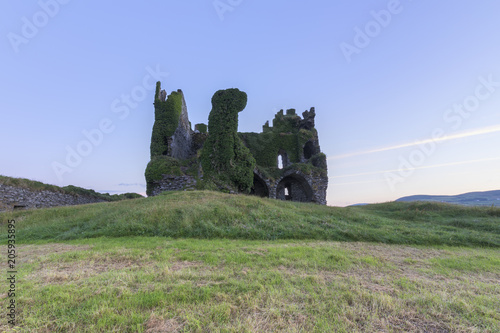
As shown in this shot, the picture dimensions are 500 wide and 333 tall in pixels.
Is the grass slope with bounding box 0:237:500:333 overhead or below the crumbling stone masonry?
below

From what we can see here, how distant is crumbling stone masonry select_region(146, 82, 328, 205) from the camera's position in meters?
20.1

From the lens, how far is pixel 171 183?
2020cm

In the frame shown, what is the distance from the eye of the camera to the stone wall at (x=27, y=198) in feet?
51.1

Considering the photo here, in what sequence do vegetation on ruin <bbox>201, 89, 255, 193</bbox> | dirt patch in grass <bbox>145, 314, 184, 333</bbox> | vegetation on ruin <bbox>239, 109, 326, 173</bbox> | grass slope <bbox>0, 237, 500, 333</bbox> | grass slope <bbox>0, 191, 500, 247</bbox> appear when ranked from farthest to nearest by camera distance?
vegetation on ruin <bbox>239, 109, 326, 173</bbox>, vegetation on ruin <bbox>201, 89, 255, 193</bbox>, grass slope <bbox>0, 191, 500, 247</bbox>, grass slope <bbox>0, 237, 500, 333</bbox>, dirt patch in grass <bbox>145, 314, 184, 333</bbox>

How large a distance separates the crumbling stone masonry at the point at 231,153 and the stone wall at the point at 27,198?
26.8 ft

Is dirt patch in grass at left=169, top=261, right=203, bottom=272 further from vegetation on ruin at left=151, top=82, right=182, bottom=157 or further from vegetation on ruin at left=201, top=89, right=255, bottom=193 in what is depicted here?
vegetation on ruin at left=151, top=82, right=182, bottom=157

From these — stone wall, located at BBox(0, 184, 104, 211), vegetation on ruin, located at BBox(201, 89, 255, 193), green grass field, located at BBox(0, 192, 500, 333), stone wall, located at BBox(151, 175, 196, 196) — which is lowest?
green grass field, located at BBox(0, 192, 500, 333)

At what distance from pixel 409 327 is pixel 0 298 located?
5.65m

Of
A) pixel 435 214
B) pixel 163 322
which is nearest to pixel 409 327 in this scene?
pixel 163 322

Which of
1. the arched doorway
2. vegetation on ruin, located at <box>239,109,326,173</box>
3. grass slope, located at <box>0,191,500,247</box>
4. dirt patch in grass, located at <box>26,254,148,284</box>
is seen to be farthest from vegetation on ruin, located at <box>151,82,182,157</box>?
dirt patch in grass, located at <box>26,254,148,284</box>

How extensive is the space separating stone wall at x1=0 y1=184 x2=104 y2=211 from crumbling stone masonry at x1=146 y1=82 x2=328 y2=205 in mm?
8162

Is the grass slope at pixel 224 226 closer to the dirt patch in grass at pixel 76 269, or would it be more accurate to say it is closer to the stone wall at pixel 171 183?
the dirt patch in grass at pixel 76 269

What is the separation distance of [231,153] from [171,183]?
20.8ft

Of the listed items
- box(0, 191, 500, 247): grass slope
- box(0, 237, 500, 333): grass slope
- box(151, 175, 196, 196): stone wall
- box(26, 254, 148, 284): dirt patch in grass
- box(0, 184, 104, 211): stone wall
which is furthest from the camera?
box(151, 175, 196, 196): stone wall
